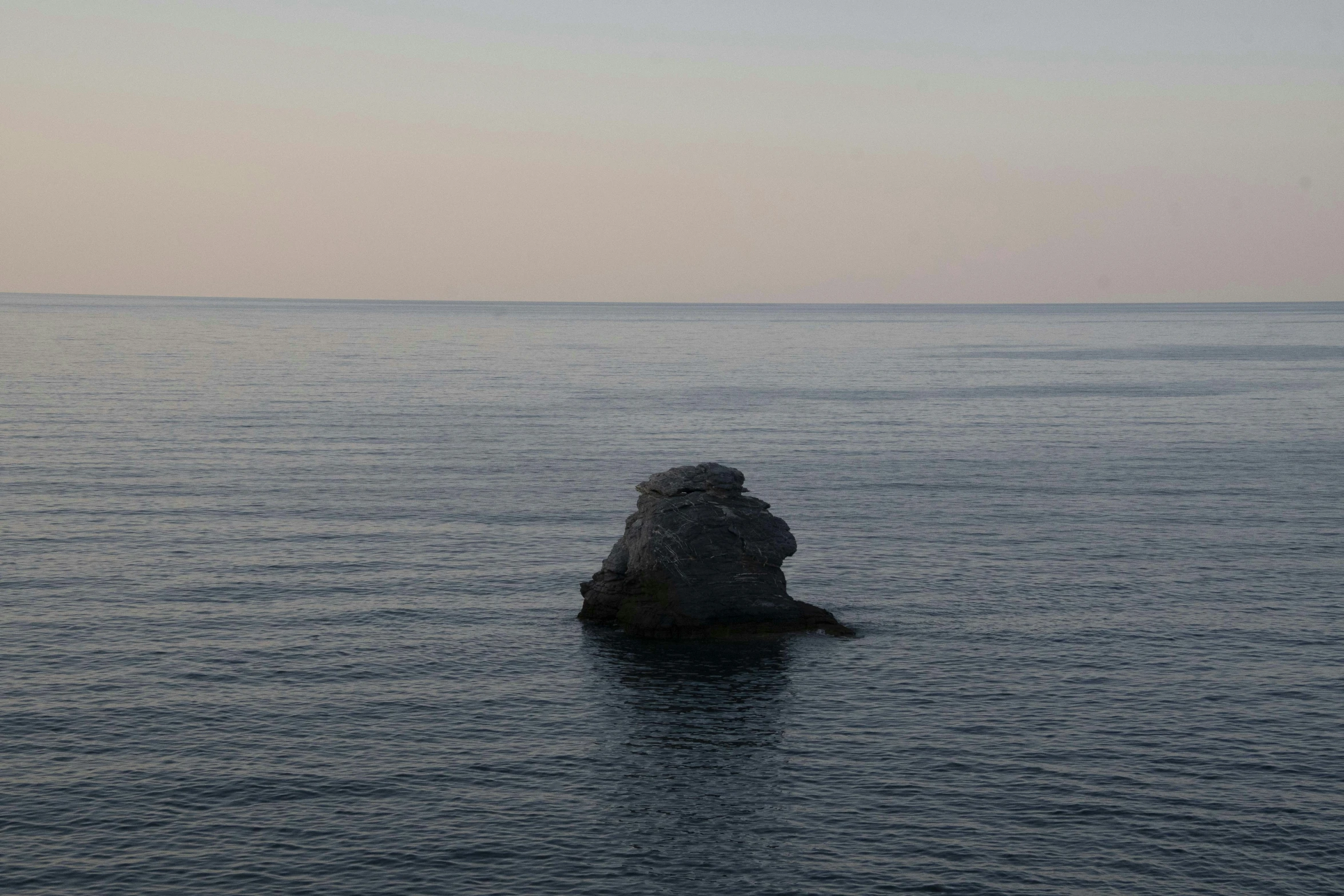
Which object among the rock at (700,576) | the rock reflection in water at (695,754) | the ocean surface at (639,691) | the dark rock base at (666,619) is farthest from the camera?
the rock at (700,576)

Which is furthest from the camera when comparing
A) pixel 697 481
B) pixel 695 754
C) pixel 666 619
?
pixel 697 481

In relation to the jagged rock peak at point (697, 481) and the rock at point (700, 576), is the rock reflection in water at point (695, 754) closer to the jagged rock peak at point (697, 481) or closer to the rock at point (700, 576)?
the rock at point (700, 576)

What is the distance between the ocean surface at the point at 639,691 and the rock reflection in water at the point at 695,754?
0.52 ft

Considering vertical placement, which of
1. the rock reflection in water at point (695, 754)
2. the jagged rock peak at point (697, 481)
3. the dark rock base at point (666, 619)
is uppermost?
the jagged rock peak at point (697, 481)

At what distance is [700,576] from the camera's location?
2366 inches

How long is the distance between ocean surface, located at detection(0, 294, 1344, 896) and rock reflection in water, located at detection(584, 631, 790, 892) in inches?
6.3

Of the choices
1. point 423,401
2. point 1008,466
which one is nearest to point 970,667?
point 1008,466

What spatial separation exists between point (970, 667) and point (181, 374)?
15843 centimetres

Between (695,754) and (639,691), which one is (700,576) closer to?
(639,691)

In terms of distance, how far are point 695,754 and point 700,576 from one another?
15543mm

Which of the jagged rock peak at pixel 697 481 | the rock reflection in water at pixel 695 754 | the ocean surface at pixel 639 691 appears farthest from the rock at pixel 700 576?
the ocean surface at pixel 639 691

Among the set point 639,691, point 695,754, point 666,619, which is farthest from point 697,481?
point 695,754

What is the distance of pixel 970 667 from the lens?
177ft

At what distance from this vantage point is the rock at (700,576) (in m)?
59.5
